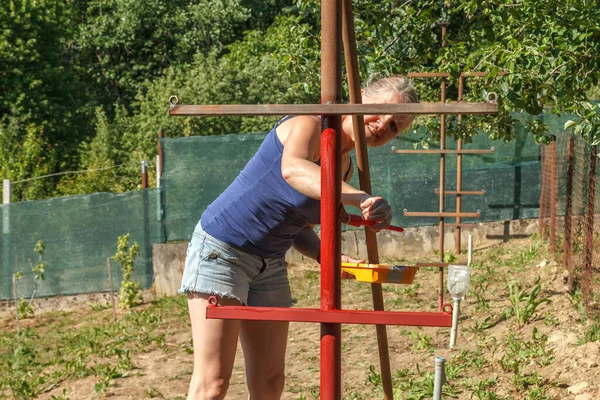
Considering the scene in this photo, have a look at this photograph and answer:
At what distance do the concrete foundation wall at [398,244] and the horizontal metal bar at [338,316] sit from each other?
27.6 ft

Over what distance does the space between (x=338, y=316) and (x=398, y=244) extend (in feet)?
31.1

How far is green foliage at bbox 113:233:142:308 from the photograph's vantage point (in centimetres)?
1048

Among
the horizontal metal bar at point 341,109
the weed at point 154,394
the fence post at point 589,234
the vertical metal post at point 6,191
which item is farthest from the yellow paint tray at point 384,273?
the vertical metal post at point 6,191

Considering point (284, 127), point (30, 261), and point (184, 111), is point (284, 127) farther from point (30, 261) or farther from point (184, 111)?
point (30, 261)

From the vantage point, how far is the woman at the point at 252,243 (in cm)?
296

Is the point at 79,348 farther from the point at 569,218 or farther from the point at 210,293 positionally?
the point at 210,293

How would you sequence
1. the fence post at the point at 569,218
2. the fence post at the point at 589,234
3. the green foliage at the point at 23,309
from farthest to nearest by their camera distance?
the green foliage at the point at 23,309, the fence post at the point at 569,218, the fence post at the point at 589,234

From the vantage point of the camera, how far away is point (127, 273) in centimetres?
1055

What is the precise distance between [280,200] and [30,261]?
870 centimetres

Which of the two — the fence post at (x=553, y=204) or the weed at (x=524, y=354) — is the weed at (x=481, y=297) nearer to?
the fence post at (x=553, y=204)

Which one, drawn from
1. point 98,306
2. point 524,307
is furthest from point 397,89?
point 98,306

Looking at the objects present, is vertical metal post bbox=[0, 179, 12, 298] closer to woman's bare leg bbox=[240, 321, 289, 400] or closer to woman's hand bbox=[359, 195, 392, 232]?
woman's bare leg bbox=[240, 321, 289, 400]

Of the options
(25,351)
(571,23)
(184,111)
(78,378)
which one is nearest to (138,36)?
(25,351)

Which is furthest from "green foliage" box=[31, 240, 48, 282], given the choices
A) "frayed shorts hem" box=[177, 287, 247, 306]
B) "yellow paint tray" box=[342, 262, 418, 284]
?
"yellow paint tray" box=[342, 262, 418, 284]
